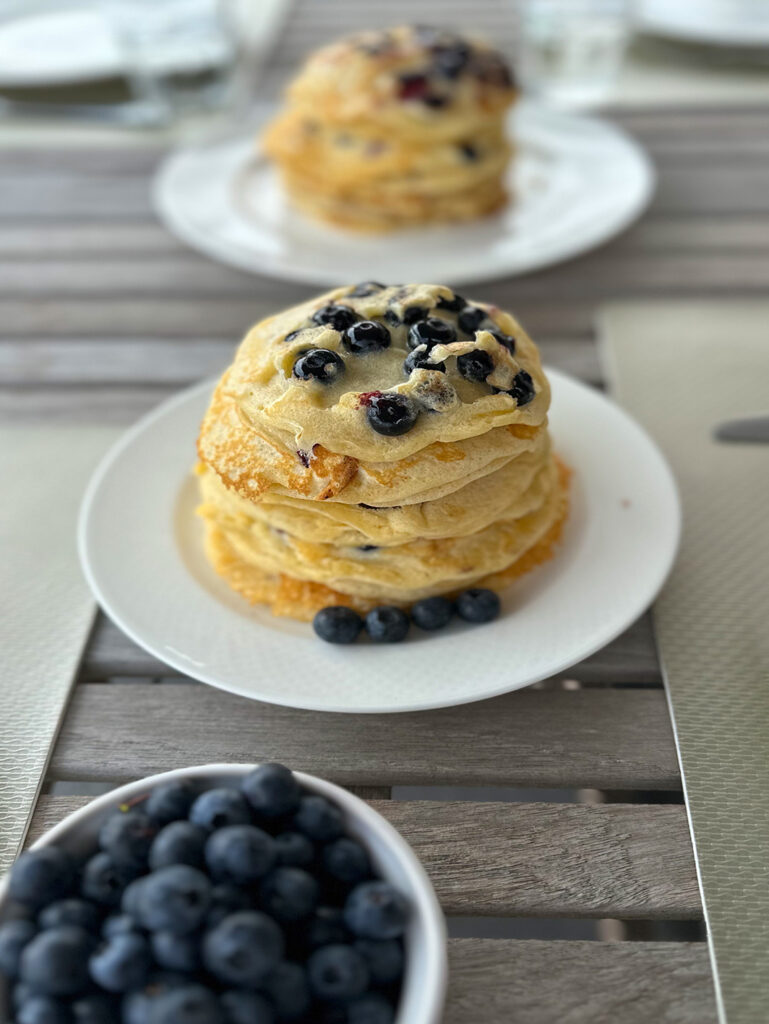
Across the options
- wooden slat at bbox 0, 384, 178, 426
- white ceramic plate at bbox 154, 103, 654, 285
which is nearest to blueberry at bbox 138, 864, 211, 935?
wooden slat at bbox 0, 384, 178, 426

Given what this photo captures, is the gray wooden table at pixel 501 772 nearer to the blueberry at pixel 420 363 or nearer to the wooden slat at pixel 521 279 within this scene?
the wooden slat at pixel 521 279

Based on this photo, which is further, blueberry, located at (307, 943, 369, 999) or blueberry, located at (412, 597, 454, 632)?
blueberry, located at (412, 597, 454, 632)

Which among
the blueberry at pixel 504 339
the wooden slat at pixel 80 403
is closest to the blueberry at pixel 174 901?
the blueberry at pixel 504 339

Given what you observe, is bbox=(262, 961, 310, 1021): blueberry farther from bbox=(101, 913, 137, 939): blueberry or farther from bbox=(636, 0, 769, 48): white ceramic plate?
bbox=(636, 0, 769, 48): white ceramic plate

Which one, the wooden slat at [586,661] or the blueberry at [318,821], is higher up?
the blueberry at [318,821]

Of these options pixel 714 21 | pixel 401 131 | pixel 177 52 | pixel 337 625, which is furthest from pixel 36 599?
pixel 714 21

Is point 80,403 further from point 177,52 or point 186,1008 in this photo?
point 177,52
